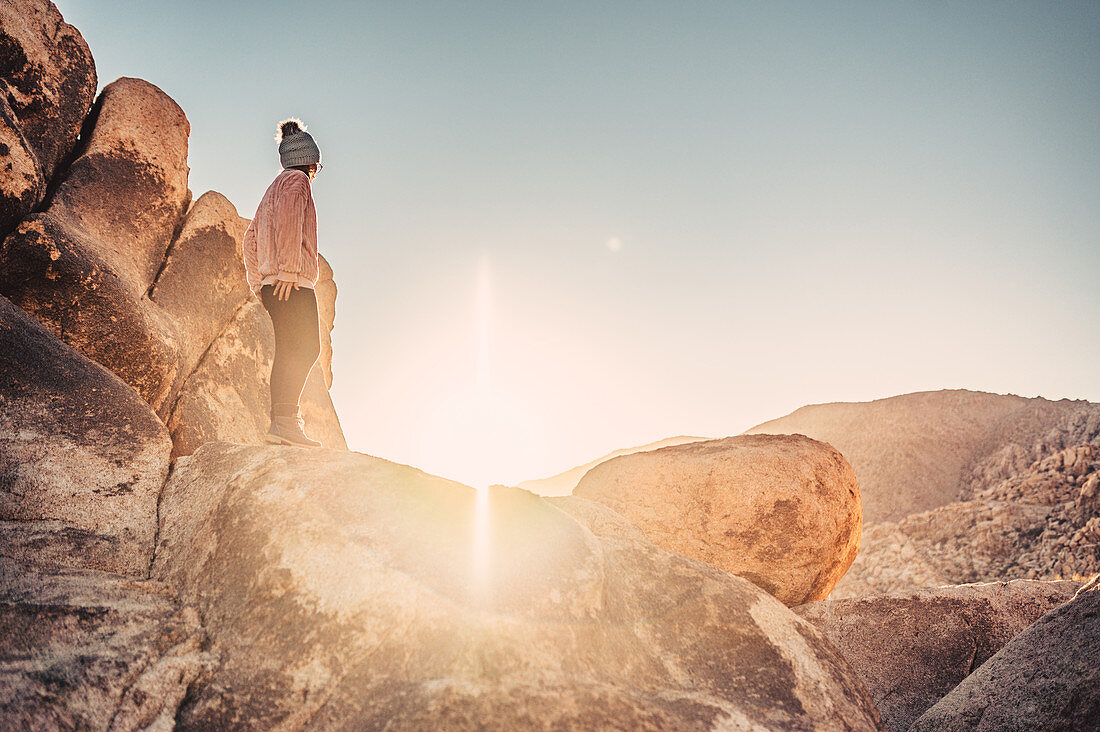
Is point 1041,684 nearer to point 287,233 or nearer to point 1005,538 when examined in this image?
point 287,233

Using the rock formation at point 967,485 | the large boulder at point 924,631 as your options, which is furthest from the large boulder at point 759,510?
the rock formation at point 967,485

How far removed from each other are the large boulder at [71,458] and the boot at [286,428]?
2.93 ft

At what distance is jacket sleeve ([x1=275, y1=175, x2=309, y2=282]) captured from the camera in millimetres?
4227

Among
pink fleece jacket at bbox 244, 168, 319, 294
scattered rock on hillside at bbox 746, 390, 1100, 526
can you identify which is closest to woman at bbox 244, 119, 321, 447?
pink fleece jacket at bbox 244, 168, 319, 294

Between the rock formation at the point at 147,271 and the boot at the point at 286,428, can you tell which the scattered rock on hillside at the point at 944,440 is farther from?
the boot at the point at 286,428

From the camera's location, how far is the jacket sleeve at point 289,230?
4227 millimetres

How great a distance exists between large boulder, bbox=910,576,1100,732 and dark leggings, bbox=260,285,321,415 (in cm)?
464

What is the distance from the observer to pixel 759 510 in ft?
15.9

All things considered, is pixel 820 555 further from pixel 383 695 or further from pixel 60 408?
pixel 60 408

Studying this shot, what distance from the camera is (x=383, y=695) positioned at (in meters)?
1.84

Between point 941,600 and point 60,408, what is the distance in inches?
253

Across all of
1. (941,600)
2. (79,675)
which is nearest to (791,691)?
(79,675)

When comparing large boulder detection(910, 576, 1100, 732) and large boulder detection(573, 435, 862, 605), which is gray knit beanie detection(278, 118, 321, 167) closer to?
large boulder detection(573, 435, 862, 605)

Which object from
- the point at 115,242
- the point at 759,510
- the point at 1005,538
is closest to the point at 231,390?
the point at 115,242
